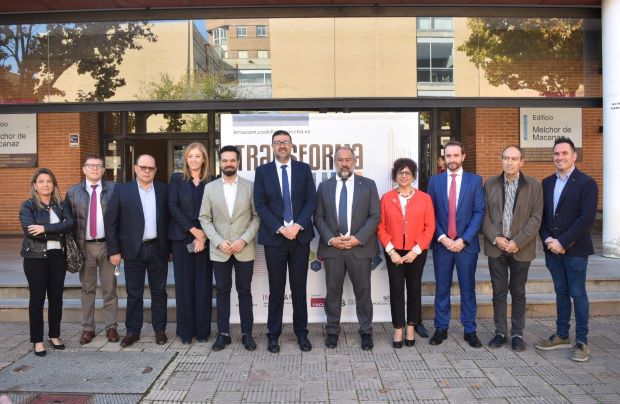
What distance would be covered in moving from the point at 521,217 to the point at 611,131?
4.39m

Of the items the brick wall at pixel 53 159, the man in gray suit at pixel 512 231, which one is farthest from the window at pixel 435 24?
the brick wall at pixel 53 159

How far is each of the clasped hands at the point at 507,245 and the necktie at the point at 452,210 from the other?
416 mm

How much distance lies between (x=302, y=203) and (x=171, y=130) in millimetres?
7636

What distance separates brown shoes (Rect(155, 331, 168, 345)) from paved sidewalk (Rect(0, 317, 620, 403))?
0.05m

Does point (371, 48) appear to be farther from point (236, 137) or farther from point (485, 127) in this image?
point (236, 137)

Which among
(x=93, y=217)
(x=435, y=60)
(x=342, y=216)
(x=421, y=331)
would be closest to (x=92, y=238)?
(x=93, y=217)

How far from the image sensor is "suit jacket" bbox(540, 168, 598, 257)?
4688 millimetres

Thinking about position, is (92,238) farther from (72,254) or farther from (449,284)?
(449,284)

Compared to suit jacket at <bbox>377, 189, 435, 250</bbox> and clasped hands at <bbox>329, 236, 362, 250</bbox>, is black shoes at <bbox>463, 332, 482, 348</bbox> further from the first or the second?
clasped hands at <bbox>329, 236, 362, 250</bbox>

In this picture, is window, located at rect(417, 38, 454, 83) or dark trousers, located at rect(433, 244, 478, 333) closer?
dark trousers, located at rect(433, 244, 478, 333)

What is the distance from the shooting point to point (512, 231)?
16.3 ft

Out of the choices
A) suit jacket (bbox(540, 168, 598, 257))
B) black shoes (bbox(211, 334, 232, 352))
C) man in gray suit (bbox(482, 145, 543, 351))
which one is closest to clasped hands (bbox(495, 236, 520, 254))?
man in gray suit (bbox(482, 145, 543, 351))

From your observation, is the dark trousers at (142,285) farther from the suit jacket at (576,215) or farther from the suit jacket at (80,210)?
the suit jacket at (576,215)

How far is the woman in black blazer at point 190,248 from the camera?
5145mm
